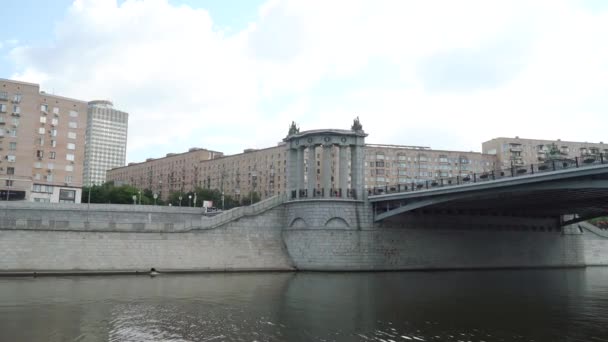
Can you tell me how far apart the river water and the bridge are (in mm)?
7826

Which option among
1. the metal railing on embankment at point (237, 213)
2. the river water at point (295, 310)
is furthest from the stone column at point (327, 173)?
the river water at point (295, 310)

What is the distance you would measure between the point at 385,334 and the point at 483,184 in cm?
2434

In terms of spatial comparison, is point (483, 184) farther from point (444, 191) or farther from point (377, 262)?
point (377, 262)

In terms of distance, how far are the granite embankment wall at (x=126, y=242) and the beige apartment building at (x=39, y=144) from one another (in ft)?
52.0

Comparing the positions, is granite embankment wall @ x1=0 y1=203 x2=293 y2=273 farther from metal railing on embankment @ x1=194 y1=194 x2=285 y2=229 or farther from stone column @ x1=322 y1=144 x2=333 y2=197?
stone column @ x1=322 y1=144 x2=333 y2=197

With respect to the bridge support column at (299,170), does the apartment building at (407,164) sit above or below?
above

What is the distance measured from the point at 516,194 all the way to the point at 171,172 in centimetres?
11195

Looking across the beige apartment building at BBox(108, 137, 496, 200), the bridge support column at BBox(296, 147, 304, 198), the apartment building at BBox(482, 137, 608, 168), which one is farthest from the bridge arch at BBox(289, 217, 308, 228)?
the apartment building at BBox(482, 137, 608, 168)

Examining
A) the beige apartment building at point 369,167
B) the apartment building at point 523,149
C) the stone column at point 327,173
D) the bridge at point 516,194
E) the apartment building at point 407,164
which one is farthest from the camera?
the apartment building at point 523,149

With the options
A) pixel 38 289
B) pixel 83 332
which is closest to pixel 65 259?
pixel 38 289

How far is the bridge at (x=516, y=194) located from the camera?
116ft

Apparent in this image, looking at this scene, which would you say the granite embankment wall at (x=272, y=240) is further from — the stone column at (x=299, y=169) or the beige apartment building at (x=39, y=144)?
the beige apartment building at (x=39, y=144)

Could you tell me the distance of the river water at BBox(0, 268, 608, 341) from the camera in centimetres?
2161

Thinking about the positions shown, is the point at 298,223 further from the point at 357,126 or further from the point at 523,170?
the point at 523,170
